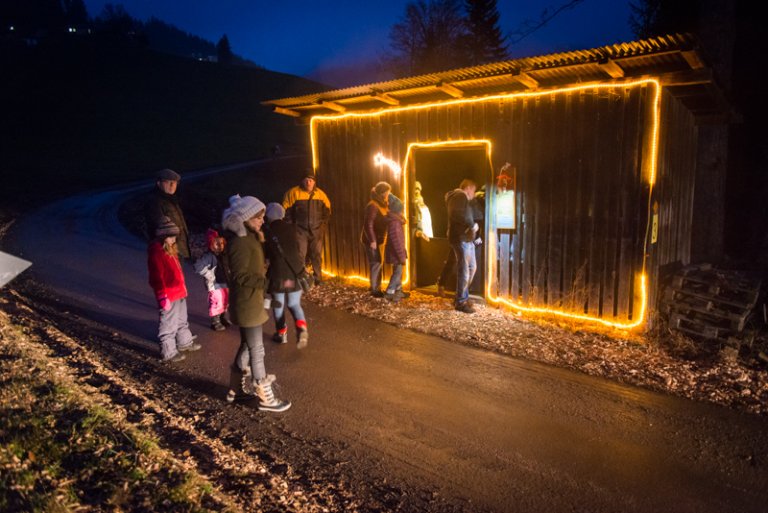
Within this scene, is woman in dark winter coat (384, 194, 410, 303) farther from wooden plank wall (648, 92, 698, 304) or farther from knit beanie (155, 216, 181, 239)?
wooden plank wall (648, 92, 698, 304)

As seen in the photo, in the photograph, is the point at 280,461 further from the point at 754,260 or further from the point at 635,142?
the point at 754,260

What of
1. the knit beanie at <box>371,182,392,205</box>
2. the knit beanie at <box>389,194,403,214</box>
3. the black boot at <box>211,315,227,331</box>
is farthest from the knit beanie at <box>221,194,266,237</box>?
the knit beanie at <box>389,194,403,214</box>

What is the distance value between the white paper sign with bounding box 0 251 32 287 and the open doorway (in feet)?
26.4

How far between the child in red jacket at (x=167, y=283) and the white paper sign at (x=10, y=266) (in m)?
5.59

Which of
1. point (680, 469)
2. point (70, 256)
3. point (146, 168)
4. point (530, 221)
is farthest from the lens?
point (146, 168)

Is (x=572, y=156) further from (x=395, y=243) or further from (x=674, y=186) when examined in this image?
(x=395, y=243)

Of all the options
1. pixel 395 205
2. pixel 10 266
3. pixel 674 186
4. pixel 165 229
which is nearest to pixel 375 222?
pixel 395 205

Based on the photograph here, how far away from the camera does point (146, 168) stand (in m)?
34.2

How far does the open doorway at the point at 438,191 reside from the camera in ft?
30.9

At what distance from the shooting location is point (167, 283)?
590 centimetres

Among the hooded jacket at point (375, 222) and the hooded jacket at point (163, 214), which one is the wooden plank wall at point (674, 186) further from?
the hooded jacket at point (163, 214)

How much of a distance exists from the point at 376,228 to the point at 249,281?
173 inches

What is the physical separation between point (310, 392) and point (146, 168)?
3400 cm

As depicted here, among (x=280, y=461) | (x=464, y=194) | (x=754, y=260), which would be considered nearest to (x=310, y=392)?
(x=280, y=461)
